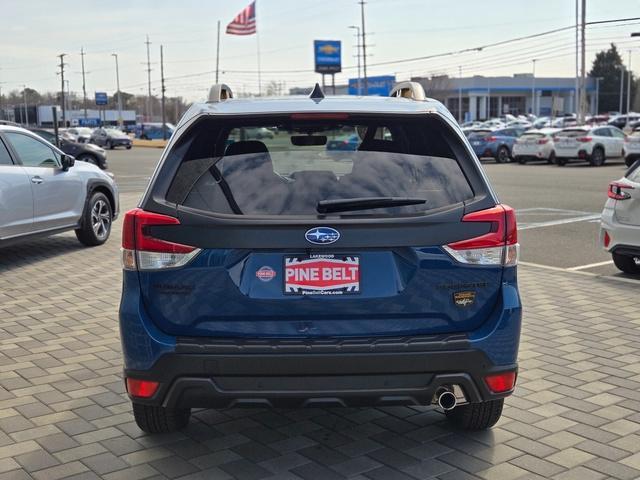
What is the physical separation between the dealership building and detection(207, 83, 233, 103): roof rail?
116 meters

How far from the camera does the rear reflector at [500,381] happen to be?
141 inches

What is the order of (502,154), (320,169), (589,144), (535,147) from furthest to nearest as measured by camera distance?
(502,154), (535,147), (589,144), (320,169)

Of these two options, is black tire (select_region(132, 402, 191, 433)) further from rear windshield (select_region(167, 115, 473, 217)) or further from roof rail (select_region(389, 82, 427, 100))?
roof rail (select_region(389, 82, 427, 100))

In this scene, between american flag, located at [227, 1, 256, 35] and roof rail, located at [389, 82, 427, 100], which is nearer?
roof rail, located at [389, 82, 427, 100]

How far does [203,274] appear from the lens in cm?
346

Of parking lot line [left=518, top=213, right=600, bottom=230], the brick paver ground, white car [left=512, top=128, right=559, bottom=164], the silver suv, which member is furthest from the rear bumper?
white car [left=512, top=128, right=559, bottom=164]

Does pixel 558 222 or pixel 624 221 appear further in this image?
pixel 558 222

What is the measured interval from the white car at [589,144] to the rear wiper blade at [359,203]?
1111 inches

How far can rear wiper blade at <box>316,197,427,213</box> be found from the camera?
11.5 ft

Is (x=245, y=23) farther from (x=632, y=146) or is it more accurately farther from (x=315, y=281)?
(x=315, y=281)

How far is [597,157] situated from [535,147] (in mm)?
2790

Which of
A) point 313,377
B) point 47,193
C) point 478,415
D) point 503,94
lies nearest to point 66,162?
point 47,193

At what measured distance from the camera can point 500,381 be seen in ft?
11.9

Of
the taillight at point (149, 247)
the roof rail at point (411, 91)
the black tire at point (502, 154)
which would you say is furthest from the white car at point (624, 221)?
→ the black tire at point (502, 154)
